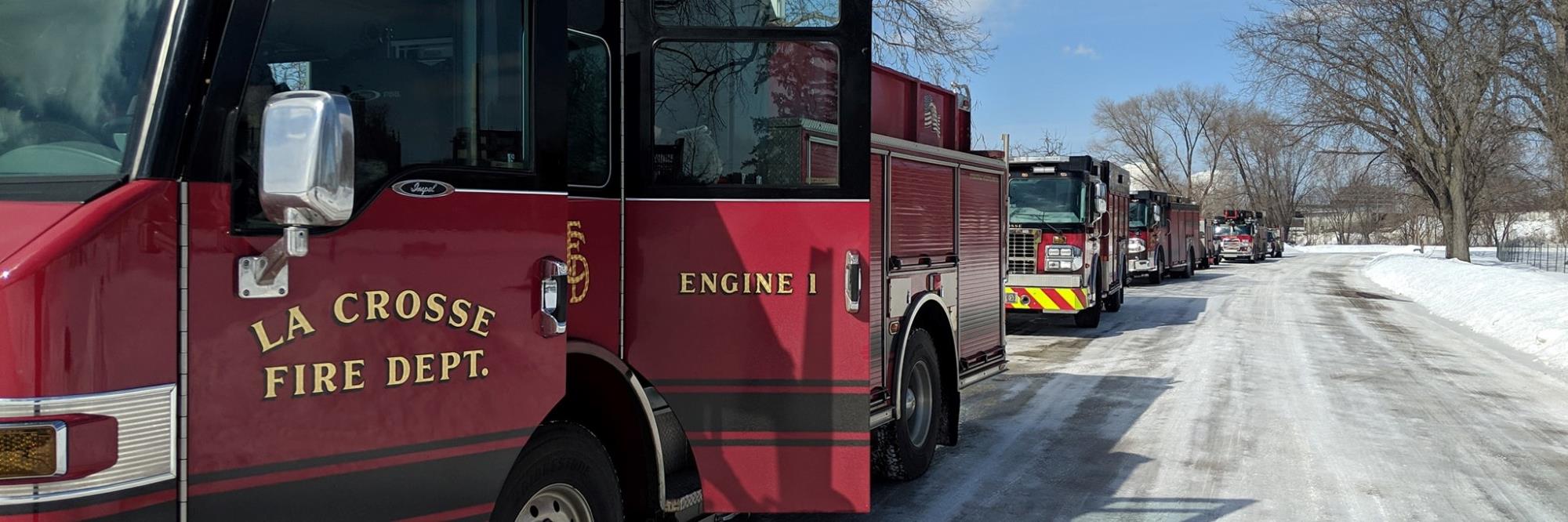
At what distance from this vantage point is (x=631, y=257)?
4.53 metres

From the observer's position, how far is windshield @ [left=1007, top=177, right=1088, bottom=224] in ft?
55.7

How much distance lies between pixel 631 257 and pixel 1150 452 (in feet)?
16.1

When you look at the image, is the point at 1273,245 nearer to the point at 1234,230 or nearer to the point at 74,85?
the point at 1234,230

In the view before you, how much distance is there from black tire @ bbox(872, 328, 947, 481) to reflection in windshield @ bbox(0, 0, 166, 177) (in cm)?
436

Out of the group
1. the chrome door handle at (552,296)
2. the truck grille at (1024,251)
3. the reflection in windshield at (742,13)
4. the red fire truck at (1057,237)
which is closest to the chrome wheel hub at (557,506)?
the chrome door handle at (552,296)

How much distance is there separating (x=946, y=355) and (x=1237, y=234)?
51147 millimetres

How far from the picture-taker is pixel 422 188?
3135mm

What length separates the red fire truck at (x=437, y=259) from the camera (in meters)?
2.39

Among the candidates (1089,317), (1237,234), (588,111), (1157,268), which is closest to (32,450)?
(588,111)

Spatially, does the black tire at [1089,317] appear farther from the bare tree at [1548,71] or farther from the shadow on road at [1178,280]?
the bare tree at [1548,71]

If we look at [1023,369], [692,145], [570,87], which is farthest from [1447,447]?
[570,87]

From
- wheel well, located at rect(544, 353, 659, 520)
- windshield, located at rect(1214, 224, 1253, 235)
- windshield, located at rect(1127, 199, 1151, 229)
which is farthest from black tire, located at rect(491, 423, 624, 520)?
windshield, located at rect(1214, 224, 1253, 235)

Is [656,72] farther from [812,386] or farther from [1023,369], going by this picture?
[1023,369]

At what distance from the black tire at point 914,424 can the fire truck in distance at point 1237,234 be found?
1952 inches
